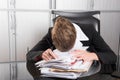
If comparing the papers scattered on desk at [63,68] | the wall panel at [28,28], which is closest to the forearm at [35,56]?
the papers scattered on desk at [63,68]

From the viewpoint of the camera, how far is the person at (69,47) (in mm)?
1548

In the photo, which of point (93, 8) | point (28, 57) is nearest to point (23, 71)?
point (28, 57)

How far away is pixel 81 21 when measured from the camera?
2.18 m

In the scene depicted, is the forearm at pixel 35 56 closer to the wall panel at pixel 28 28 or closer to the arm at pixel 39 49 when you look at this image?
the arm at pixel 39 49

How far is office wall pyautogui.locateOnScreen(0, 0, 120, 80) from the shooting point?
2609 mm

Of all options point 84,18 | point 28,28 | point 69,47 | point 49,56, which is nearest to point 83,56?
point 69,47

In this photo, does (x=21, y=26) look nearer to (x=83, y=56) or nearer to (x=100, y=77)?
(x=83, y=56)

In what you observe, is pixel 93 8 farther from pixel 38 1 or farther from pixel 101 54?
pixel 101 54

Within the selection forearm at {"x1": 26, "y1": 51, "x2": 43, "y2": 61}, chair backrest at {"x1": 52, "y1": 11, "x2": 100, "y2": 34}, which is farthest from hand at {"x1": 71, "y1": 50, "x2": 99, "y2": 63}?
chair backrest at {"x1": 52, "y1": 11, "x2": 100, "y2": 34}

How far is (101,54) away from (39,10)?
1.24m

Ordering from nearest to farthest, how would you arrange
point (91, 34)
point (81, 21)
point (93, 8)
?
1. point (91, 34)
2. point (81, 21)
3. point (93, 8)

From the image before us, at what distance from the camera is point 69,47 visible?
1572 mm

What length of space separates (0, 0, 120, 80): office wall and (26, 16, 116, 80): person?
742mm

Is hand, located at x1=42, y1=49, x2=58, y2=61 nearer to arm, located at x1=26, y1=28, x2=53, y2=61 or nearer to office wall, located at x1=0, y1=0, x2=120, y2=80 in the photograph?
arm, located at x1=26, y1=28, x2=53, y2=61
